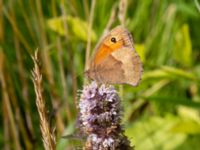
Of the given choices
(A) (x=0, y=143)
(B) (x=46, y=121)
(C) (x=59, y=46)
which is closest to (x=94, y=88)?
(B) (x=46, y=121)

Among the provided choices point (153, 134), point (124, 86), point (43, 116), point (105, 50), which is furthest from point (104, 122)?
point (153, 134)

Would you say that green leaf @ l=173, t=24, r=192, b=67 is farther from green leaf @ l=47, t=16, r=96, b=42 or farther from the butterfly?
the butterfly

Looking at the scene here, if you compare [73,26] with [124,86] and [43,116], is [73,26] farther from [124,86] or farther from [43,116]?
[43,116]

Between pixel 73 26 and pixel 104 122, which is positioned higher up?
pixel 73 26

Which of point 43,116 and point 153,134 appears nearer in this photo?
point 43,116

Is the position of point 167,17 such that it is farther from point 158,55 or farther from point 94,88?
point 94,88

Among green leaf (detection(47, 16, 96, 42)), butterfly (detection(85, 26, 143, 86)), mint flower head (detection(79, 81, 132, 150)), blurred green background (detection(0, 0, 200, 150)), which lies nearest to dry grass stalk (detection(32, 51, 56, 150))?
mint flower head (detection(79, 81, 132, 150))
